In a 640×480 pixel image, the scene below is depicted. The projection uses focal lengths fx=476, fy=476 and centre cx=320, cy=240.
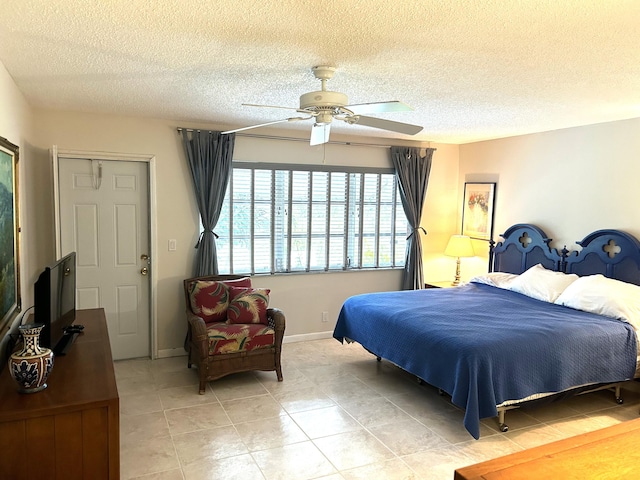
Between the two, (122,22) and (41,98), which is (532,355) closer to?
(122,22)

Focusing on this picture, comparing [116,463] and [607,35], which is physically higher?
[607,35]

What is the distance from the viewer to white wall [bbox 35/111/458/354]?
4.38 meters

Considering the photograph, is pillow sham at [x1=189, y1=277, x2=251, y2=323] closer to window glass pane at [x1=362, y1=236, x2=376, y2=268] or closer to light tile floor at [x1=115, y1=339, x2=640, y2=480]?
light tile floor at [x1=115, y1=339, x2=640, y2=480]

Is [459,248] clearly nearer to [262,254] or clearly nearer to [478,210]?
[478,210]

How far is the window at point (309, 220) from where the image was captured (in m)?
5.07

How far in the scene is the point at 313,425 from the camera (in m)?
3.43

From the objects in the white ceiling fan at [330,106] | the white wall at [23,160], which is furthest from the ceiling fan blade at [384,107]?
the white wall at [23,160]

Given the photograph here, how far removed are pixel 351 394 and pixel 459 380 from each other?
113 centimetres

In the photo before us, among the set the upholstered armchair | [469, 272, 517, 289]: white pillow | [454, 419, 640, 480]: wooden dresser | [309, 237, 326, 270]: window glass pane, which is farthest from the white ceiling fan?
[469, 272, 517, 289]: white pillow

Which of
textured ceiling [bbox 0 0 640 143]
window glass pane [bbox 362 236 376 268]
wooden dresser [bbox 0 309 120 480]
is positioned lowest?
wooden dresser [bbox 0 309 120 480]

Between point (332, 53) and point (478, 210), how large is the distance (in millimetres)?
3843

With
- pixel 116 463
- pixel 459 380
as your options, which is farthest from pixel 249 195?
pixel 116 463

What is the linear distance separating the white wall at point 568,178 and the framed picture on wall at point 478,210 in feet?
0.35

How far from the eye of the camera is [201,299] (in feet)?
14.4
